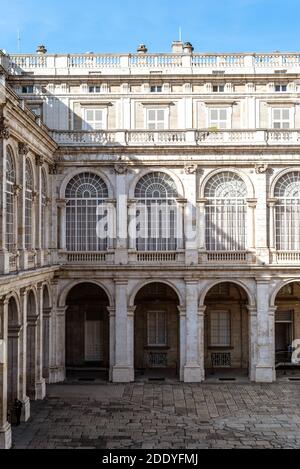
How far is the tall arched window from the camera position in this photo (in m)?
31.2

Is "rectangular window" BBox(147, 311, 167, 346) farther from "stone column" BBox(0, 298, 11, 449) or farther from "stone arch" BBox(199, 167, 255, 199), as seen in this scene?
"stone column" BBox(0, 298, 11, 449)

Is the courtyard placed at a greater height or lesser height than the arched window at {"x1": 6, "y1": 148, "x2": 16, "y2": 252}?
lesser

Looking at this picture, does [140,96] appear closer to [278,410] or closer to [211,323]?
[211,323]

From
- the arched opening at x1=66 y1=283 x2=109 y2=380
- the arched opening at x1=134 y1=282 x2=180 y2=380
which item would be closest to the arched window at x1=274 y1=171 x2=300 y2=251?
the arched opening at x1=134 y1=282 x2=180 y2=380

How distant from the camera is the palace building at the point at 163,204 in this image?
3672cm

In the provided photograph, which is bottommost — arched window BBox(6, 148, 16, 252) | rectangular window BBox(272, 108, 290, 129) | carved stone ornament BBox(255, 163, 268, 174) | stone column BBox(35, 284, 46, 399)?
stone column BBox(35, 284, 46, 399)

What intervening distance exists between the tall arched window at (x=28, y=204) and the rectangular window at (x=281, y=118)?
1664 cm

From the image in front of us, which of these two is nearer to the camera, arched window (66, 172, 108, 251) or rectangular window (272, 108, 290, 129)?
arched window (66, 172, 108, 251)

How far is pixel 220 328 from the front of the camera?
41062 millimetres

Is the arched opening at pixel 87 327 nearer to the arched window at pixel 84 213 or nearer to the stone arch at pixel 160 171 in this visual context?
the arched window at pixel 84 213

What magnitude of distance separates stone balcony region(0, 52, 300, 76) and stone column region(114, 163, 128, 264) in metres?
7.30

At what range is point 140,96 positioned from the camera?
39844 mm

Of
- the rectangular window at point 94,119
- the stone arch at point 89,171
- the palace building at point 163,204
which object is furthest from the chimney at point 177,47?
the stone arch at point 89,171

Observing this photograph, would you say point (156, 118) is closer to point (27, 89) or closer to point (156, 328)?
point (27, 89)
